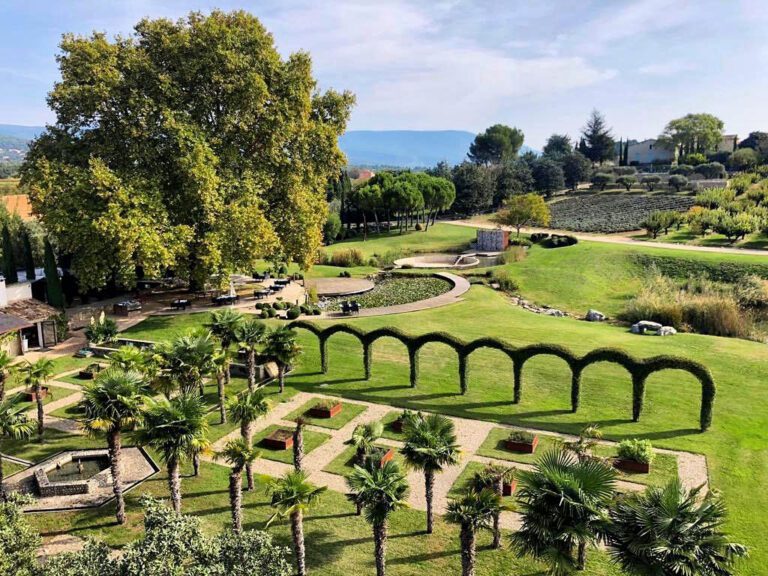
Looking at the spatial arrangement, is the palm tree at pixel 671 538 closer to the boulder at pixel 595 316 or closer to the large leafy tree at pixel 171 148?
the large leafy tree at pixel 171 148

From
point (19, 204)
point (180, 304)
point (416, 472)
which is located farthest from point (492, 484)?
point (19, 204)

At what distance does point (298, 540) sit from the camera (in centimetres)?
1522

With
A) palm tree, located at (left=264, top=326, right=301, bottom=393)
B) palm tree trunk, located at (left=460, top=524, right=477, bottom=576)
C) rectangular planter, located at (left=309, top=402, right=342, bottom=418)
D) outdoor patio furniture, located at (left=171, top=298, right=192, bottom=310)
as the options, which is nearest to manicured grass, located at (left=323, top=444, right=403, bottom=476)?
rectangular planter, located at (left=309, top=402, right=342, bottom=418)

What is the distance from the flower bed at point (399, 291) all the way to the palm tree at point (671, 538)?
111 ft

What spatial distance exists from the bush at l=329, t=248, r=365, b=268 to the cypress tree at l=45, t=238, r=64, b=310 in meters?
30.8

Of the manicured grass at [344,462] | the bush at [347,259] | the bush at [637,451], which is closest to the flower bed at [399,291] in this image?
the bush at [347,259]

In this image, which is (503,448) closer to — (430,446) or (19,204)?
(430,446)

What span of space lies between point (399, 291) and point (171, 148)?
77.5 ft

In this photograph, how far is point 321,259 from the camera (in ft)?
221

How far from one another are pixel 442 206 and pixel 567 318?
4951cm

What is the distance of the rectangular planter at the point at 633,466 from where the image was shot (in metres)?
20.9

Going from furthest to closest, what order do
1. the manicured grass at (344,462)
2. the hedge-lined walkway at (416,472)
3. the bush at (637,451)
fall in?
the manicured grass at (344,462) → the bush at (637,451) → the hedge-lined walkway at (416,472)

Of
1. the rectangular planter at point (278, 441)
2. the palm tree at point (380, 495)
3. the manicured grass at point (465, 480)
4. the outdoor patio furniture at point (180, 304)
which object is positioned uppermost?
the outdoor patio furniture at point (180, 304)

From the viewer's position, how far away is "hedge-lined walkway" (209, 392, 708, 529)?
65.7 feet
